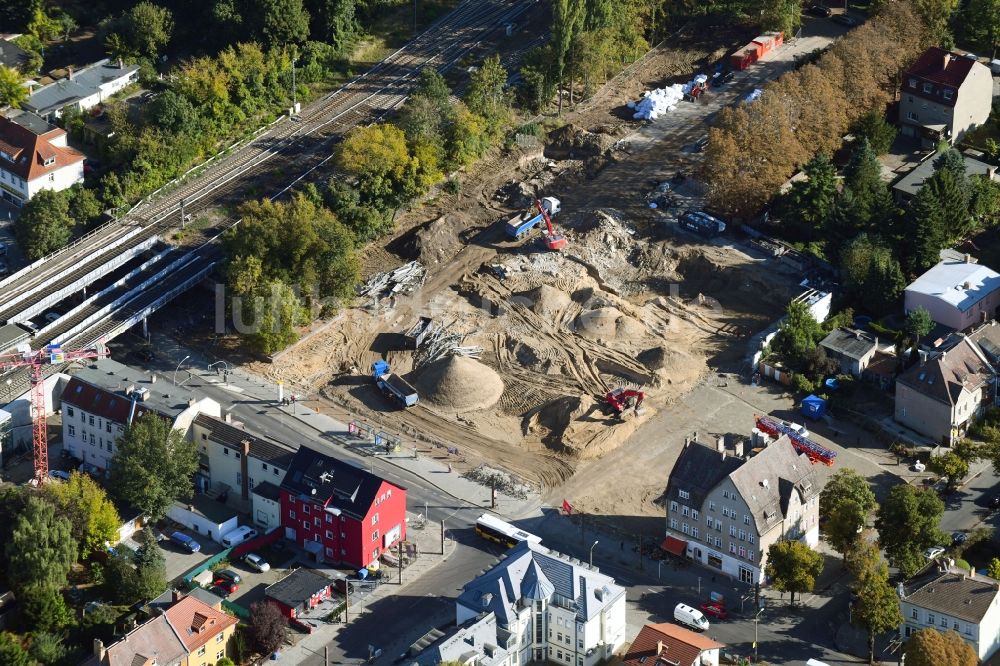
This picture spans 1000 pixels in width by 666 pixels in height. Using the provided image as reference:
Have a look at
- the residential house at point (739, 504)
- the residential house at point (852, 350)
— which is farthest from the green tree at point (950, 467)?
the residential house at point (852, 350)

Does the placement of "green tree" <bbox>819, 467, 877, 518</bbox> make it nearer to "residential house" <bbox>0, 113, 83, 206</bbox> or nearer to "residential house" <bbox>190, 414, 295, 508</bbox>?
"residential house" <bbox>190, 414, 295, 508</bbox>

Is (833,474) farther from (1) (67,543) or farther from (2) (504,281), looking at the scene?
(1) (67,543)

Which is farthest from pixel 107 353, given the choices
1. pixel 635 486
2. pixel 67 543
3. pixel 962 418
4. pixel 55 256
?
pixel 962 418

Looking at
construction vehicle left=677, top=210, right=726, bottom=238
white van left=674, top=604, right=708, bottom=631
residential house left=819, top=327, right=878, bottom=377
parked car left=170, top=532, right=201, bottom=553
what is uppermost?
construction vehicle left=677, top=210, right=726, bottom=238

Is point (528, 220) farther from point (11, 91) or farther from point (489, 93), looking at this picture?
point (11, 91)

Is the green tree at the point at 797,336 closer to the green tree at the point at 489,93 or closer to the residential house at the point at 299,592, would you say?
the green tree at the point at 489,93

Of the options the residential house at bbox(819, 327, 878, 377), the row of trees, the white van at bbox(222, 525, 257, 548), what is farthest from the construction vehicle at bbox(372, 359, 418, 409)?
the row of trees

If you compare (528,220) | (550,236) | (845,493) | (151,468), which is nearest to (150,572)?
(151,468)
